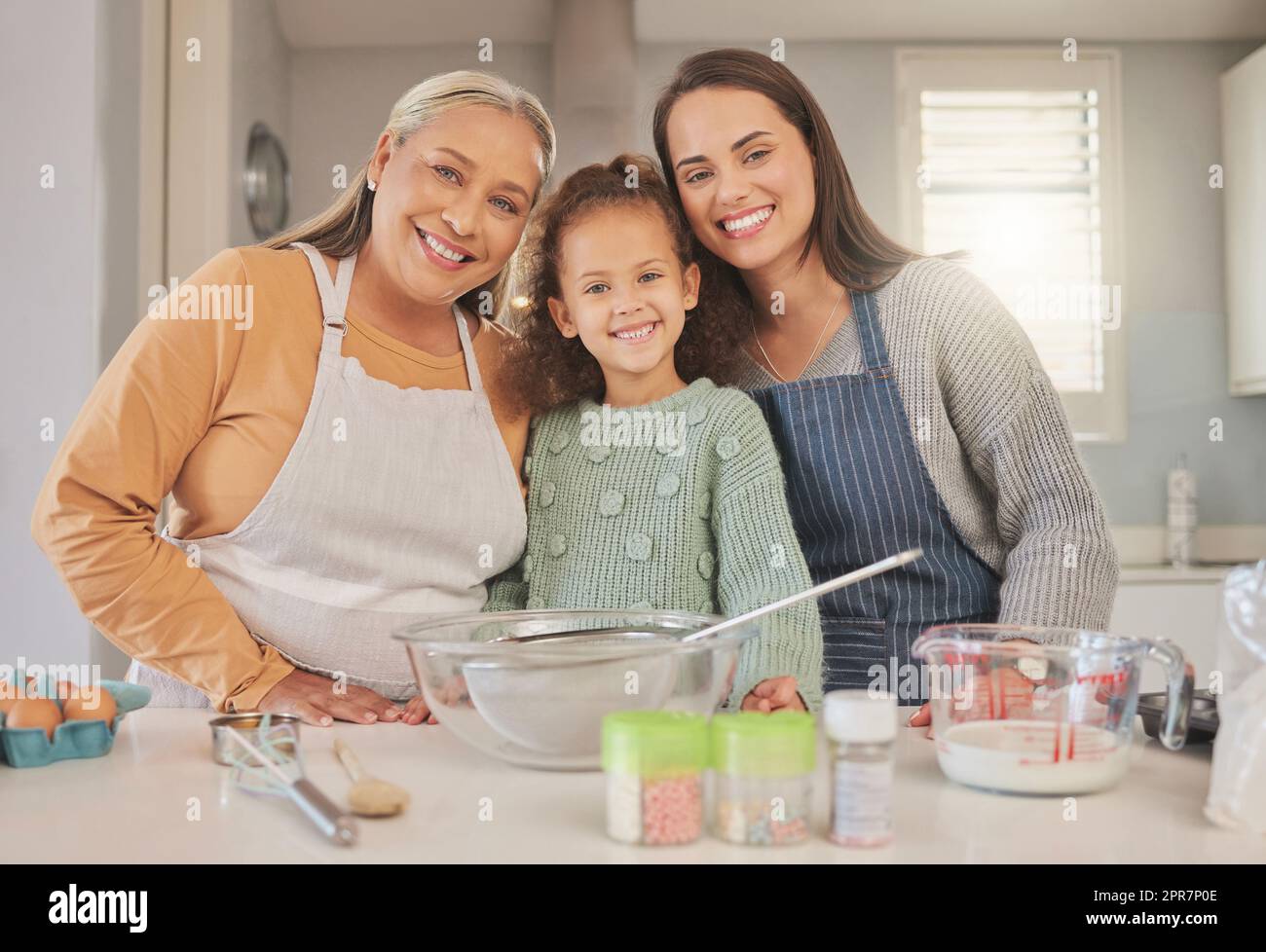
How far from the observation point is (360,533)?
3.48 feet

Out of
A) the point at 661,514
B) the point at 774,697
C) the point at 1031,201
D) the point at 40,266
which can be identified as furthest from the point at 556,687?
the point at 1031,201

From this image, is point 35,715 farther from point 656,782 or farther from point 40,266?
point 40,266

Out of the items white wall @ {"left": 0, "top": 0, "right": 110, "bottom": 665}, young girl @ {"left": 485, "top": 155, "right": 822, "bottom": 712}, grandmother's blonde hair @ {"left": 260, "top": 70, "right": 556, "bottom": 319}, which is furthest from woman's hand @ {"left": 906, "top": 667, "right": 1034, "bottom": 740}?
white wall @ {"left": 0, "top": 0, "right": 110, "bottom": 665}

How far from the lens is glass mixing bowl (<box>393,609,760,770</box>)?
64cm

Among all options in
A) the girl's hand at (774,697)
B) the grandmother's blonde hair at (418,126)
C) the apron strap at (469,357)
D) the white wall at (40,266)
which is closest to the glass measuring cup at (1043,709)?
the girl's hand at (774,697)

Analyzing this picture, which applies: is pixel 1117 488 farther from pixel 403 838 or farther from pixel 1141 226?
Answer: pixel 403 838

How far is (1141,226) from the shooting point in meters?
2.70

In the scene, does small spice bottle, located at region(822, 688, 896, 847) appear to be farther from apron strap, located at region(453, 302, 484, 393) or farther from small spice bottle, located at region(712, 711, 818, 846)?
apron strap, located at region(453, 302, 484, 393)

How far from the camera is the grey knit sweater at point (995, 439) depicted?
1.05m

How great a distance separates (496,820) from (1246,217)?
8.59 ft

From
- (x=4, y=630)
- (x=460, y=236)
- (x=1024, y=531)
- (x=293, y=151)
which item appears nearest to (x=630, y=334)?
(x=460, y=236)

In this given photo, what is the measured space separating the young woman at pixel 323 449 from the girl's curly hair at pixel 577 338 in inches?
1.4

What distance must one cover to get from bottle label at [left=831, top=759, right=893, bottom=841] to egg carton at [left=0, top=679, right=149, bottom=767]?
494mm

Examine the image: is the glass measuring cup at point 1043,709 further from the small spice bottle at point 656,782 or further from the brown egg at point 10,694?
the brown egg at point 10,694
